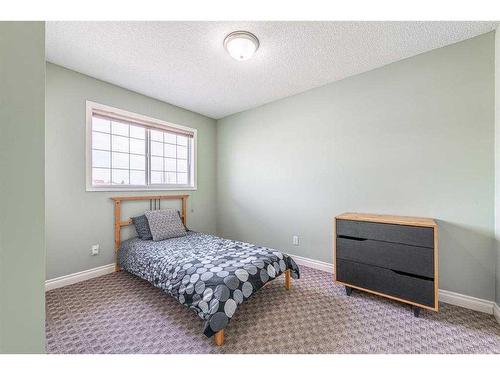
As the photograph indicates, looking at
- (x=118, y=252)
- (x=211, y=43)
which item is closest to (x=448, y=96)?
(x=211, y=43)

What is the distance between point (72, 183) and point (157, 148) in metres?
1.15

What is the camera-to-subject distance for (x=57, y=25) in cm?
169

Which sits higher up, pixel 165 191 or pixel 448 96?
pixel 448 96

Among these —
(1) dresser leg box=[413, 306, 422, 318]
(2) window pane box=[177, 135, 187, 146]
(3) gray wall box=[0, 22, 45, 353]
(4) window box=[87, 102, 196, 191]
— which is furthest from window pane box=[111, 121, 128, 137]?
(1) dresser leg box=[413, 306, 422, 318]

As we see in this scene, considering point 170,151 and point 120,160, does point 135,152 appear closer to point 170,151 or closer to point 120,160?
point 120,160

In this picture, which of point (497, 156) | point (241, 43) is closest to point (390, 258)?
point (497, 156)

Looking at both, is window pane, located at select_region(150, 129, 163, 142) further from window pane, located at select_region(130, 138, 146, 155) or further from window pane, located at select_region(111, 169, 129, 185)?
window pane, located at select_region(111, 169, 129, 185)

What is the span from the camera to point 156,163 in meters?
3.20

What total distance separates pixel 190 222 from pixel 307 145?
7.22ft

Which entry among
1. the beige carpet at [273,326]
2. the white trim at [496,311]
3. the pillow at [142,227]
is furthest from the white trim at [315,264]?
the pillow at [142,227]

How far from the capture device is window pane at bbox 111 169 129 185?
2.77 metres

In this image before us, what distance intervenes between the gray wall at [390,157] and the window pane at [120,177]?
1.74 meters

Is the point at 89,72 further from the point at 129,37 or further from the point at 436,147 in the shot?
the point at 436,147

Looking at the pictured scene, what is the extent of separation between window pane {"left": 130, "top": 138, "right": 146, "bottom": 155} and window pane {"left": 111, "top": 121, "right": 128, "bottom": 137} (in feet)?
0.42
